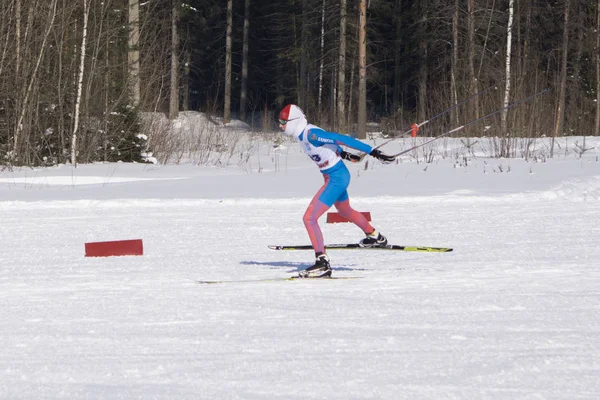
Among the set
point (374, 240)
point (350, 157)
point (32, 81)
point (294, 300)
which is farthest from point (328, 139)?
point (32, 81)

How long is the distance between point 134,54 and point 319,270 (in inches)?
625

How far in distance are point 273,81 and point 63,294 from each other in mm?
50517

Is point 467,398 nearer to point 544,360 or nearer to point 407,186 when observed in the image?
point 544,360

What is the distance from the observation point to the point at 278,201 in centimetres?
1482

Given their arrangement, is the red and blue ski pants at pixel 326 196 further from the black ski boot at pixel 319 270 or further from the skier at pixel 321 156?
the black ski boot at pixel 319 270

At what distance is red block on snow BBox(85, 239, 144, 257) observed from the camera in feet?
33.2

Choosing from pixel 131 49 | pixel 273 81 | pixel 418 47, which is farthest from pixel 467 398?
pixel 273 81

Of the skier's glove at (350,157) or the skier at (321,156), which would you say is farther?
the skier's glove at (350,157)

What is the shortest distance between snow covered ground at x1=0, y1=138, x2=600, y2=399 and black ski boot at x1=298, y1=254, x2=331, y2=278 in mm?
240

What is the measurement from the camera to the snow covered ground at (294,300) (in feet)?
17.0

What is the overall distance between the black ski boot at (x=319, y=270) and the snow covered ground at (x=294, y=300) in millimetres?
240

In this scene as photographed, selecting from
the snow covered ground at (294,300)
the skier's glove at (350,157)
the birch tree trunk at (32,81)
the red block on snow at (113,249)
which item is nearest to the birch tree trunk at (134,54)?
the birch tree trunk at (32,81)

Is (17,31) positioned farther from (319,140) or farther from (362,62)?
(362,62)

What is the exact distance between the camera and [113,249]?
10.1m
